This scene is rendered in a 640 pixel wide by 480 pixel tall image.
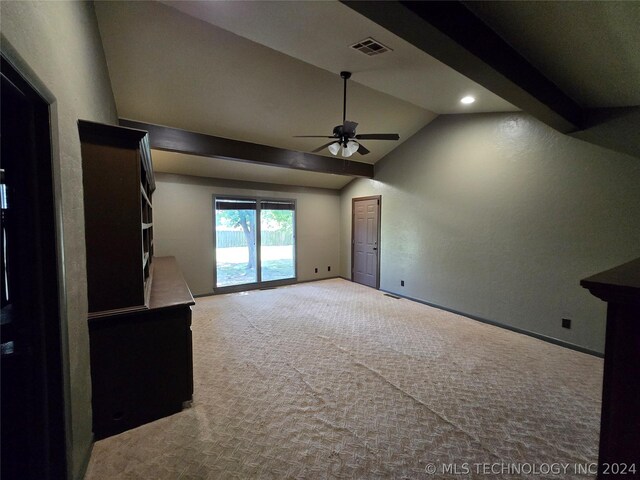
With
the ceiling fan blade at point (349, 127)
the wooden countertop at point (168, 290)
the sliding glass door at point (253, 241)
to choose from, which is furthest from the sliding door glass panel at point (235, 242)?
the ceiling fan blade at point (349, 127)

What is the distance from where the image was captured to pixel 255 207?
6.01 meters

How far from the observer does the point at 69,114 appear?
1.51 m

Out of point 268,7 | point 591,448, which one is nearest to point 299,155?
point 268,7

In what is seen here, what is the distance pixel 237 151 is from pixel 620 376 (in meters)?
4.44

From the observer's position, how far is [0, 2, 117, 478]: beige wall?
103 centimetres

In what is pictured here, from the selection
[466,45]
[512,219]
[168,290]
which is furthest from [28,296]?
[512,219]

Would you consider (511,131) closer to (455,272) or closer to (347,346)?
(455,272)

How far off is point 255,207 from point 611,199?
213 inches

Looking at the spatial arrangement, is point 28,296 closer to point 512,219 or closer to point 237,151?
point 237,151

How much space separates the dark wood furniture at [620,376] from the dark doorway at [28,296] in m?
1.97

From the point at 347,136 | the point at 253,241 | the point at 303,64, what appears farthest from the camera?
the point at 253,241

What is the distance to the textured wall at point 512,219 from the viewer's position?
3045mm

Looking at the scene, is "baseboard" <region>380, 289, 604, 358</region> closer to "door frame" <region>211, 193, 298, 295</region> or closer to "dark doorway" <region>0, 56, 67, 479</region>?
"door frame" <region>211, 193, 298, 295</region>

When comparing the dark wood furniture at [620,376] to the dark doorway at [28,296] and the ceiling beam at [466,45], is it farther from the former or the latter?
the dark doorway at [28,296]
